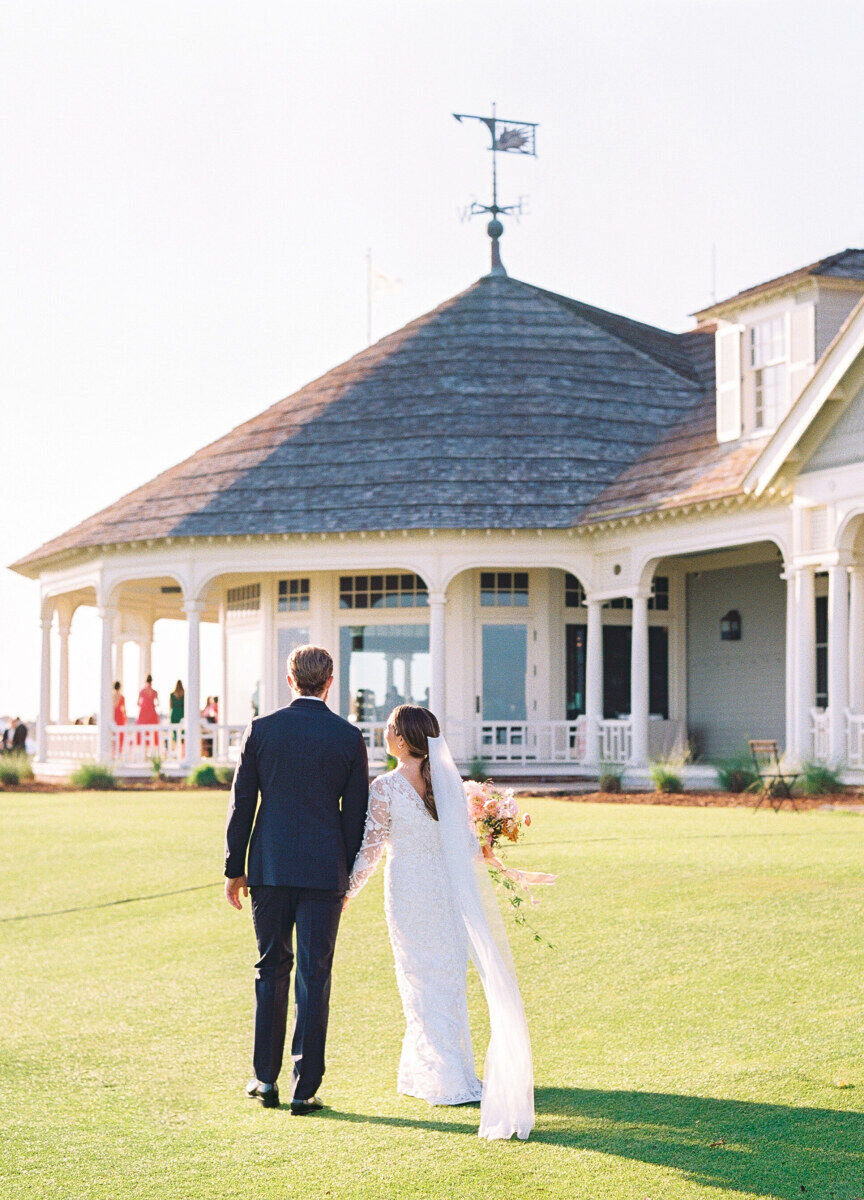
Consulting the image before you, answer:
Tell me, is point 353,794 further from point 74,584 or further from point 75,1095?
point 74,584

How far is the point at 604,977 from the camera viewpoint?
916 centimetres

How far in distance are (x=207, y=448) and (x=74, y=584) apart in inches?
149

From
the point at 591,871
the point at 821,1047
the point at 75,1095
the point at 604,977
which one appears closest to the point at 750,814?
the point at 591,871

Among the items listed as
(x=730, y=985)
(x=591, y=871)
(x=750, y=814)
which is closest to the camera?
(x=730, y=985)

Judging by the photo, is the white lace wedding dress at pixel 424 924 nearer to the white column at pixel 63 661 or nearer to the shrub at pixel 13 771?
the shrub at pixel 13 771

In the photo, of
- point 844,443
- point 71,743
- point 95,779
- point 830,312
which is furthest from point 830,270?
point 71,743

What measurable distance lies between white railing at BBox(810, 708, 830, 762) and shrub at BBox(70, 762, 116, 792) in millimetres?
11770

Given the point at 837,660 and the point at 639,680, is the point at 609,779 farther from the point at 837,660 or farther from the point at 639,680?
the point at 837,660

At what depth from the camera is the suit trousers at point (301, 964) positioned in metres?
6.53

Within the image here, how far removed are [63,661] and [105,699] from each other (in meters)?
5.28

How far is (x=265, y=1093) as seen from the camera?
6.86 metres

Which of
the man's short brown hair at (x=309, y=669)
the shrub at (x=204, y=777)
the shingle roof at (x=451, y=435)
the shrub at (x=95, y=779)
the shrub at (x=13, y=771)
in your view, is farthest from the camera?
the shrub at (x=13, y=771)

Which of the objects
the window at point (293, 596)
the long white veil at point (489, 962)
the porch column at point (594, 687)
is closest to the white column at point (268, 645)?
the window at point (293, 596)

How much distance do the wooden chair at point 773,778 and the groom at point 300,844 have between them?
1172 cm
